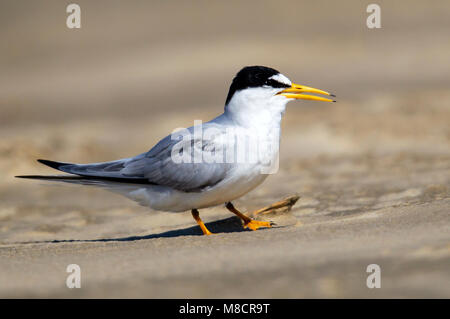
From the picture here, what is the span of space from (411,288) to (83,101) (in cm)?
1013

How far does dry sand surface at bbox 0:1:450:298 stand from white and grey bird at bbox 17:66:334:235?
40cm

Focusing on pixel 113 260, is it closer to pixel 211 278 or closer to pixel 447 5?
pixel 211 278

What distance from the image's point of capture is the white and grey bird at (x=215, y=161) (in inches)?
202

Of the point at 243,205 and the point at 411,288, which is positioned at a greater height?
the point at 243,205

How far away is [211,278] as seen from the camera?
369cm

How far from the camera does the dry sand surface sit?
378 centimetres

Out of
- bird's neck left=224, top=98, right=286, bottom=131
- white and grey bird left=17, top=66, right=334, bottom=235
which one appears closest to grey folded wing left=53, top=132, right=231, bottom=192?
white and grey bird left=17, top=66, right=334, bottom=235

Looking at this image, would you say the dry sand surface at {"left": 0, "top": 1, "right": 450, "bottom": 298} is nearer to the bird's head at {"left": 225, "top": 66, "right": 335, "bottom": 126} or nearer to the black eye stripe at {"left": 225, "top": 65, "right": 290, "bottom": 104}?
the bird's head at {"left": 225, "top": 66, "right": 335, "bottom": 126}

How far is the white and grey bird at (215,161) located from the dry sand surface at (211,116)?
0.40 m

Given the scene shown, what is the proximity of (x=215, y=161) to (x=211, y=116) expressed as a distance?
588 centimetres

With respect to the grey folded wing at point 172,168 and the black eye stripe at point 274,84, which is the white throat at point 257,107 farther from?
the grey folded wing at point 172,168

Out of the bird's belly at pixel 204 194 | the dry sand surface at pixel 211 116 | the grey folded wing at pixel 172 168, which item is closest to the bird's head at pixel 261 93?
the grey folded wing at pixel 172 168

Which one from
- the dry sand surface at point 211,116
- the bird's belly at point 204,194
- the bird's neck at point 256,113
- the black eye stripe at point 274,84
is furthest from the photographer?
the black eye stripe at point 274,84
